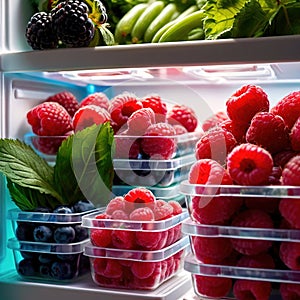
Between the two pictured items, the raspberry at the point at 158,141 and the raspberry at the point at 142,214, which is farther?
the raspberry at the point at 158,141

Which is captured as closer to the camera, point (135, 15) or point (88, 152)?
point (88, 152)

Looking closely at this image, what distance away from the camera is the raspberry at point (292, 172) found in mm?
935

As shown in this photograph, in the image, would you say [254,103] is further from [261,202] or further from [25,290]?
[25,290]

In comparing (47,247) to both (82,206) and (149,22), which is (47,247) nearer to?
(82,206)

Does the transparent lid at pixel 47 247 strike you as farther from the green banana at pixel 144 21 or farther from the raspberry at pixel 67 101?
the green banana at pixel 144 21

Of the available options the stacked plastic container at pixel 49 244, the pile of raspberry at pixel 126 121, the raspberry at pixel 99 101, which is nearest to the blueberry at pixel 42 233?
the stacked plastic container at pixel 49 244

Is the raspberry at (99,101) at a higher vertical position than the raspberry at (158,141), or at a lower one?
higher

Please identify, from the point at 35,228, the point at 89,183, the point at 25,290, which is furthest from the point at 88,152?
the point at 25,290

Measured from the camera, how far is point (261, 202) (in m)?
0.98

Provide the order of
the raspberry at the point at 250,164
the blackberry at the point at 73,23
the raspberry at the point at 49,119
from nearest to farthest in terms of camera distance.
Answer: the raspberry at the point at 250,164
the blackberry at the point at 73,23
the raspberry at the point at 49,119

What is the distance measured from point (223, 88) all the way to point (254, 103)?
0.48m

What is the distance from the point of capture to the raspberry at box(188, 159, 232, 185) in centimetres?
99

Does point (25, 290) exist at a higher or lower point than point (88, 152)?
lower

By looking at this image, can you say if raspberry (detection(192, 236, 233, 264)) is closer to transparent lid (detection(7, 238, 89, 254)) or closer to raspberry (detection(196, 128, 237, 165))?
raspberry (detection(196, 128, 237, 165))
